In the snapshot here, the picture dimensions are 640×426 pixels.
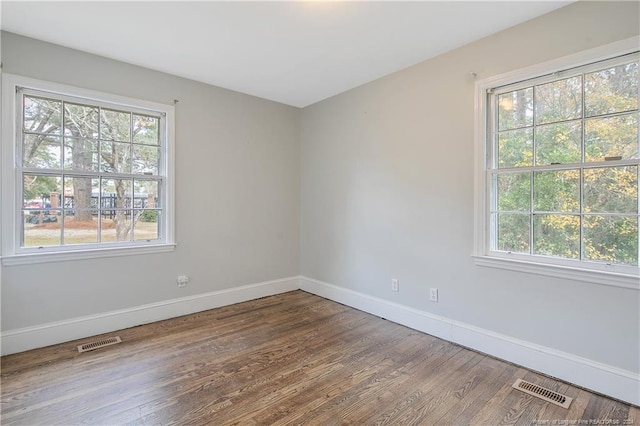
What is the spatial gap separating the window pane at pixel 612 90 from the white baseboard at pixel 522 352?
168 centimetres

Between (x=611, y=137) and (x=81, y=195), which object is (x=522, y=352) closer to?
(x=611, y=137)

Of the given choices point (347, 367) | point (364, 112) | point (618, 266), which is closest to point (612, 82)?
point (618, 266)

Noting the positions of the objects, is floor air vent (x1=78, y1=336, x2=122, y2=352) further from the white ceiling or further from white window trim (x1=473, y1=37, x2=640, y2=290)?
white window trim (x1=473, y1=37, x2=640, y2=290)

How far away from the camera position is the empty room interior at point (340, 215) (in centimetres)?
197

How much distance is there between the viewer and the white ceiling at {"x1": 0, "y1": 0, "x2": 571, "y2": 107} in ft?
7.03

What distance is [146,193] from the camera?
10.6 ft

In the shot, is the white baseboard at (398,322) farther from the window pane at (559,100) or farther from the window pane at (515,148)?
the window pane at (559,100)

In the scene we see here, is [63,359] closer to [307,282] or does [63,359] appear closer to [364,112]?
[307,282]

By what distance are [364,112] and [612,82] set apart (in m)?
2.07

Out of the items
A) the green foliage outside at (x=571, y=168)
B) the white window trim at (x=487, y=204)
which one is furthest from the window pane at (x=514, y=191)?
the white window trim at (x=487, y=204)

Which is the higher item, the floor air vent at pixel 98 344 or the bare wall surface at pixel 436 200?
the bare wall surface at pixel 436 200

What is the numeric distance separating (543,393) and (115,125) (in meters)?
4.14

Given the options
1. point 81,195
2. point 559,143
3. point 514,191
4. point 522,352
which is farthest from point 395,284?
point 81,195

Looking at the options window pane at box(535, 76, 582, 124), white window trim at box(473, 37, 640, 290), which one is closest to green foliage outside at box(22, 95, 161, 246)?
white window trim at box(473, 37, 640, 290)
